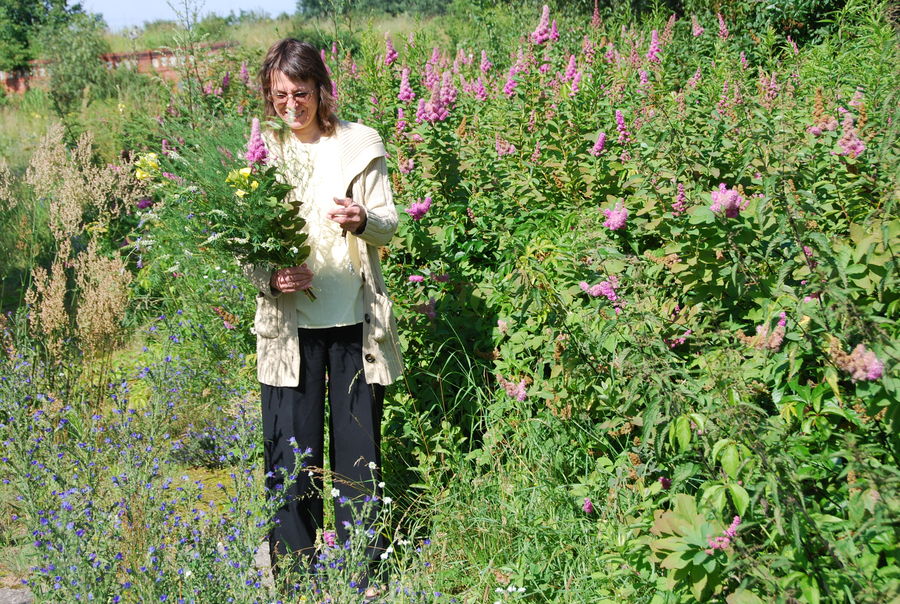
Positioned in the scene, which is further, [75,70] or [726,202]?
[75,70]

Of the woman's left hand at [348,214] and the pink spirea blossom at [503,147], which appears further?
the pink spirea blossom at [503,147]

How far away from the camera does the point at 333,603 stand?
244 cm

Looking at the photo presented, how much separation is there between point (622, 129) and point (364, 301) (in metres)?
1.79

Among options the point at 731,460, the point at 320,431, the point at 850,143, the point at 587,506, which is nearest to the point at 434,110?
the point at 320,431

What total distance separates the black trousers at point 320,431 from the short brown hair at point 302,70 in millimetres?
812

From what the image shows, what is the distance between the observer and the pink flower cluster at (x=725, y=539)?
1981 mm

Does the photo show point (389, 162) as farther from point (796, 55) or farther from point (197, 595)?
point (796, 55)

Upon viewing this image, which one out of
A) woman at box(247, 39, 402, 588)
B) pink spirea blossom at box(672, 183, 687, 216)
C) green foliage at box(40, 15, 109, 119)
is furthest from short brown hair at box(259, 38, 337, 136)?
green foliage at box(40, 15, 109, 119)

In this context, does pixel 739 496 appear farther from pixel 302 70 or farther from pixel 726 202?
pixel 302 70

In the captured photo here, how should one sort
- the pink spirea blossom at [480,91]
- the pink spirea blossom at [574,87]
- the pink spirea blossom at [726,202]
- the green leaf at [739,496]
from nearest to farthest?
1. the green leaf at [739,496]
2. the pink spirea blossom at [726,202]
3. the pink spirea blossom at [574,87]
4. the pink spirea blossom at [480,91]

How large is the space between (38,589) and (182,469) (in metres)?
1.89

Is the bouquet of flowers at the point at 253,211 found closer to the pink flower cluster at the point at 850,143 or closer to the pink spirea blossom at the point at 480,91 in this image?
the pink flower cluster at the point at 850,143

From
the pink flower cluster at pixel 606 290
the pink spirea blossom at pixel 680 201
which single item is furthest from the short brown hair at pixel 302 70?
the pink spirea blossom at pixel 680 201

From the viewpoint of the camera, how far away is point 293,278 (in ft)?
9.37
